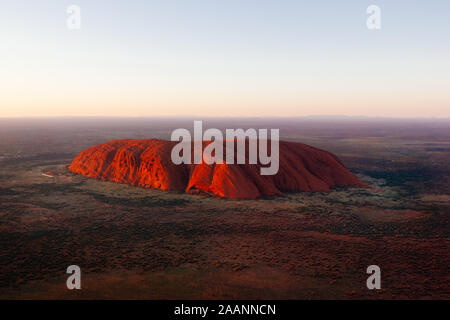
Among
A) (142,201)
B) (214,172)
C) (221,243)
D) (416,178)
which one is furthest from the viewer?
(416,178)

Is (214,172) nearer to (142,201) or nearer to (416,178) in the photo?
(142,201)

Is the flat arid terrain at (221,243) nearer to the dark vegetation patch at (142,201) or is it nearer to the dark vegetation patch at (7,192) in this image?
the dark vegetation patch at (142,201)

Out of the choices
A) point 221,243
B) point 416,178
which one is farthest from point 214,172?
point 416,178

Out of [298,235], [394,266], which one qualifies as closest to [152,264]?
[298,235]

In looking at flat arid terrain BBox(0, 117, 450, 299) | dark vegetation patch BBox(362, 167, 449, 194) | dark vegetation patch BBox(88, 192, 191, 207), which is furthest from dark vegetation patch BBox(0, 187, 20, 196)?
dark vegetation patch BBox(362, 167, 449, 194)

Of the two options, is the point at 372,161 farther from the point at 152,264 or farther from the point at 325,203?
the point at 152,264

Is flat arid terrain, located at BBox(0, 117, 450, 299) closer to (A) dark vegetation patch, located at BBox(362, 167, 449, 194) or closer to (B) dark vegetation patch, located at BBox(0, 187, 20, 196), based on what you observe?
(B) dark vegetation patch, located at BBox(0, 187, 20, 196)
